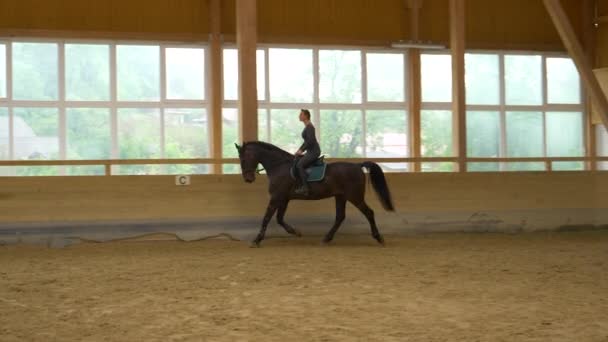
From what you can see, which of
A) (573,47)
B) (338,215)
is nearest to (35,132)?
(338,215)

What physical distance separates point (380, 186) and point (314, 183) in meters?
0.89

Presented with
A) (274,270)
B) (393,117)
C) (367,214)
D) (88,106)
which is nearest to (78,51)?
(88,106)

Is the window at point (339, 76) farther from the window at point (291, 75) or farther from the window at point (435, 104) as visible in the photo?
the window at point (435, 104)

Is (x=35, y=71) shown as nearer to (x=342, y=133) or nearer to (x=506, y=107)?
(x=342, y=133)

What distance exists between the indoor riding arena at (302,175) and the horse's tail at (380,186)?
0.11ft

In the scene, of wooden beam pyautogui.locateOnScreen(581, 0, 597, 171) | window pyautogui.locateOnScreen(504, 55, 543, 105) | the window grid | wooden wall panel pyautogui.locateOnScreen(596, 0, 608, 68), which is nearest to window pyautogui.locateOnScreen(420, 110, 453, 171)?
the window grid

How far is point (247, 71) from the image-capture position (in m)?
10.4

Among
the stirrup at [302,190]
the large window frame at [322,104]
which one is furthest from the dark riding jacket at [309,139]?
the large window frame at [322,104]

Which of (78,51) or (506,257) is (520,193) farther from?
(78,51)

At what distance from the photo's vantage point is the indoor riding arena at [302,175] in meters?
5.31

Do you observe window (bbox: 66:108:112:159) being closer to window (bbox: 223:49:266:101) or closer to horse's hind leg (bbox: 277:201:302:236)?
window (bbox: 223:49:266:101)

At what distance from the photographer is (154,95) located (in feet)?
56.7

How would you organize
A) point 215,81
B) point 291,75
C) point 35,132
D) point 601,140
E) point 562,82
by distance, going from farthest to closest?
point 562,82 → point 601,140 → point 291,75 → point 215,81 → point 35,132

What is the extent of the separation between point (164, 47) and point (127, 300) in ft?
41.1
